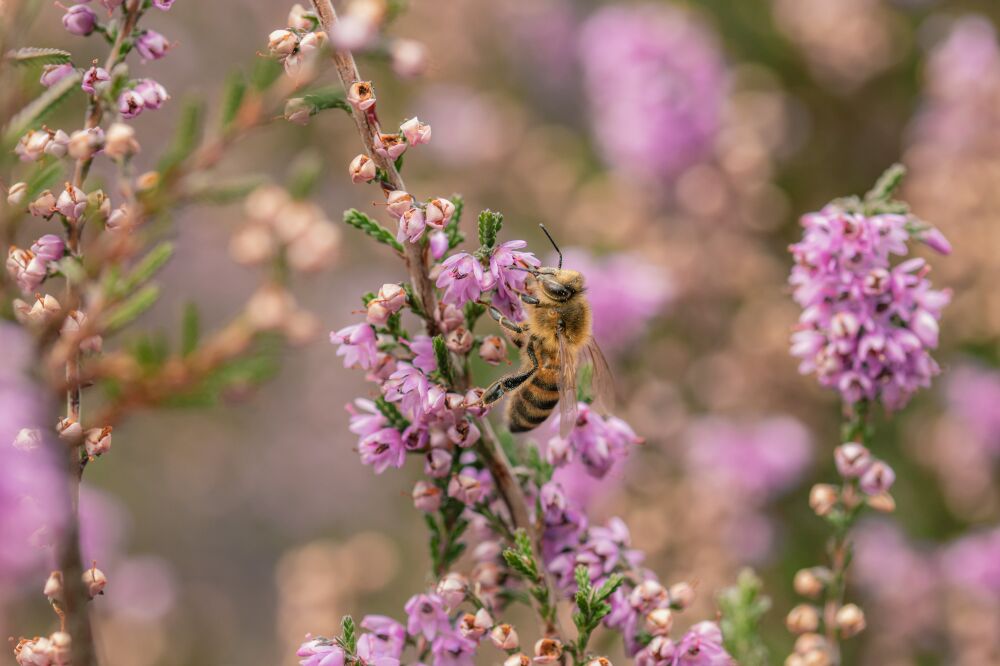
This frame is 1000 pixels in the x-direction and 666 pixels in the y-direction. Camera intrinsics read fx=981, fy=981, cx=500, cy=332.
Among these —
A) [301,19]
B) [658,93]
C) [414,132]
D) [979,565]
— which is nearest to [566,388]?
[414,132]

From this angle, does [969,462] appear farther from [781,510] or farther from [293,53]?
[293,53]

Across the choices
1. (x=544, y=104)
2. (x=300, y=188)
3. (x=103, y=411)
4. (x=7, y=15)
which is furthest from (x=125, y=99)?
(x=544, y=104)

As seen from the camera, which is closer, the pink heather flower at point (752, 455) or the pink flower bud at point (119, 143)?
the pink flower bud at point (119, 143)

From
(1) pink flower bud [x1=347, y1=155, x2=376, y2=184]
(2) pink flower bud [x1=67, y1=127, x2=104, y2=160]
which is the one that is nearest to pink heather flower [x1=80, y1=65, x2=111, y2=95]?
(2) pink flower bud [x1=67, y1=127, x2=104, y2=160]

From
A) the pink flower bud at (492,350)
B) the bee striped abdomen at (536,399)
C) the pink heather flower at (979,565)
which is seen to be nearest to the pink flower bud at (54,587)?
the pink flower bud at (492,350)

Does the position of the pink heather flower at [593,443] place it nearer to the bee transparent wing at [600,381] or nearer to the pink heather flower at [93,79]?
the bee transparent wing at [600,381]

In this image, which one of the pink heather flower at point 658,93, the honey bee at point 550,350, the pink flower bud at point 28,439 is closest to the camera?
the pink flower bud at point 28,439

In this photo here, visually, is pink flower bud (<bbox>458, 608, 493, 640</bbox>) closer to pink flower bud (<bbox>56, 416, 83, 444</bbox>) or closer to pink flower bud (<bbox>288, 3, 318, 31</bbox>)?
pink flower bud (<bbox>56, 416, 83, 444</bbox>)
